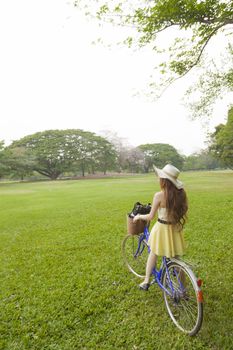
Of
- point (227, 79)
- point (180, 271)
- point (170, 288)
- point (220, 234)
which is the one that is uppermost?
point (227, 79)

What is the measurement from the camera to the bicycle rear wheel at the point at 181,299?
2567 millimetres

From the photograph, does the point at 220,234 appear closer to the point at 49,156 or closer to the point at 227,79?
the point at 227,79

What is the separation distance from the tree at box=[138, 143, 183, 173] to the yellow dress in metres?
55.4

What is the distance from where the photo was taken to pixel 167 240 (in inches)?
111

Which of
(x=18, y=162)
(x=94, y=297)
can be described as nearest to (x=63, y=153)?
(x=18, y=162)

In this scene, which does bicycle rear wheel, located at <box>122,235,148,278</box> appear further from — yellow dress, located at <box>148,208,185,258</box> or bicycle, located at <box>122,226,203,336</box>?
yellow dress, located at <box>148,208,185,258</box>

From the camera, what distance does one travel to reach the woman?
272cm

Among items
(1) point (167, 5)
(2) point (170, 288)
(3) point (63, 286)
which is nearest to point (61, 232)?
(3) point (63, 286)

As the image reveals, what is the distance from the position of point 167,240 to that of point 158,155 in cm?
5789

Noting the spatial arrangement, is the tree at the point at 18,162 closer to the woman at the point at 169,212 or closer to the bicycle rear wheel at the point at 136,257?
the bicycle rear wheel at the point at 136,257

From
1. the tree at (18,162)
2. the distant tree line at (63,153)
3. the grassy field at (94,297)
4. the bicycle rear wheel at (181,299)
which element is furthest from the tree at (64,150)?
the bicycle rear wheel at (181,299)

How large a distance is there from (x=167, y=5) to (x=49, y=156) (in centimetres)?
3972

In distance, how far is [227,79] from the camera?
813cm

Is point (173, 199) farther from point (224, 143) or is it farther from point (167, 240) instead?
point (224, 143)
